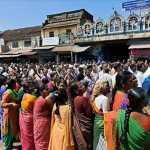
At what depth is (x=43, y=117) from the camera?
6387 millimetres

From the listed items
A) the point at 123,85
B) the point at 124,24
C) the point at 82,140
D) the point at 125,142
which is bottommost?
the point at 82,140

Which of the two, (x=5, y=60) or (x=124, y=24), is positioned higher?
(x=124, y=24)

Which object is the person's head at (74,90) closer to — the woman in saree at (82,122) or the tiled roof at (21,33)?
the woman in saree at (82,122)

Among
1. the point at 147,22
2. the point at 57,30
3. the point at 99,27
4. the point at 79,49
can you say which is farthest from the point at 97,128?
the point at 57,30

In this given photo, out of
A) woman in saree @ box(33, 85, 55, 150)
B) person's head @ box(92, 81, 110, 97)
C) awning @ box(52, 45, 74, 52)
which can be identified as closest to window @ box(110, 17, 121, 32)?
awning @ box(52, 45, 74, 52)

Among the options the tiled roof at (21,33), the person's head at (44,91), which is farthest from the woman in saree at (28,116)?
the tiled roof at (21,33)

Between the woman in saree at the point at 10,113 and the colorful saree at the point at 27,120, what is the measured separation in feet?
2.60

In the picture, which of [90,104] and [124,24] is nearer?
[90,104]

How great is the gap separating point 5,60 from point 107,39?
15838mm

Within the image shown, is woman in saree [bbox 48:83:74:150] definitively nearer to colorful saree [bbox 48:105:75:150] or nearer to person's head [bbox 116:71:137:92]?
colorful saree [bbox 48:105:75:150]

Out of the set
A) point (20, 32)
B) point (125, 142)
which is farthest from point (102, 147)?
point (20, 32)

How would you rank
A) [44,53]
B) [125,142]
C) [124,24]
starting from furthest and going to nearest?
[44,53]
[124,24]
[125,142]

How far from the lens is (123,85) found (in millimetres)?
5109

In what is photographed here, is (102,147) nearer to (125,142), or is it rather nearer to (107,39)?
(125,142)
